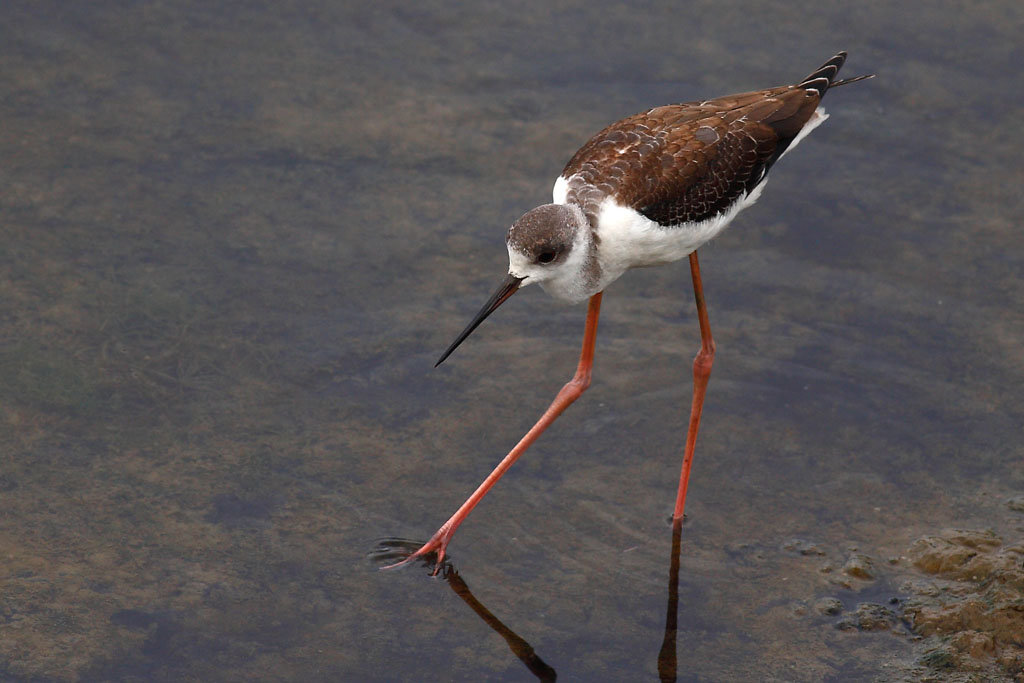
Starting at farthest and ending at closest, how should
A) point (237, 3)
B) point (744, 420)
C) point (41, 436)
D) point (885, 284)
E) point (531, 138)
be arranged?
point (237, 3), point (531, 138), point (885, 284), point (744, 420), point (41, 436)

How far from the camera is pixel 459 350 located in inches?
273

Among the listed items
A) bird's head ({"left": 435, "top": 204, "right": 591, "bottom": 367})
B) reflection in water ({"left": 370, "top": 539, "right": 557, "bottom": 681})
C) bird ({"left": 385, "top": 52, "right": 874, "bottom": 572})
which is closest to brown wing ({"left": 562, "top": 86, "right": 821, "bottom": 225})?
bird ({"left": 385, "top": 52, "right": 874, "bottom": 572})

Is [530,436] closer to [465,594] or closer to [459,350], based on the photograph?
[465,594]

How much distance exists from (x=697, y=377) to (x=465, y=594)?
167cm

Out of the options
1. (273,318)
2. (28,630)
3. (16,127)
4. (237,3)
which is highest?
(237,3)

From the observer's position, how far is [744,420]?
6637 mm

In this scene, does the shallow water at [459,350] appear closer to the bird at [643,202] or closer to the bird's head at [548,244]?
the bird at [643,202]

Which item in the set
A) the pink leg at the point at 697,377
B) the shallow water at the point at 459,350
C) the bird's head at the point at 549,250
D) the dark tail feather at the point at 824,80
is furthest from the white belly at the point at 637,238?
the shallow water at the point at 459,350

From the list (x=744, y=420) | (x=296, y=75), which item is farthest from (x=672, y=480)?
(x=296, y=75)

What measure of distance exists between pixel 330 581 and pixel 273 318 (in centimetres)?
183

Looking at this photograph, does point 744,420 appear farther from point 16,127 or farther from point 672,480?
point 16,127

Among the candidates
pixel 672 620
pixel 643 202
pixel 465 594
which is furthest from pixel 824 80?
pixel 465 594

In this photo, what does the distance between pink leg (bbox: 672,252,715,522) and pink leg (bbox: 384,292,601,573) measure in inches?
19.3

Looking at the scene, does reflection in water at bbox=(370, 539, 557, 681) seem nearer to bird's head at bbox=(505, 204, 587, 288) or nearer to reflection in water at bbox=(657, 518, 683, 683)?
reflection in water at bbox=(657, 518, 683, 683)
